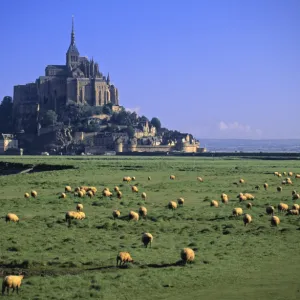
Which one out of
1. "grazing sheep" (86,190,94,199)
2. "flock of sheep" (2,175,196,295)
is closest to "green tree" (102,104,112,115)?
"flock of sheep" (2,175,196,295)

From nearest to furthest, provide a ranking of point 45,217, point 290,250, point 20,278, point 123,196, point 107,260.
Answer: point 20,278
point 107,260
point 290,250
point 45,217
point 123,196

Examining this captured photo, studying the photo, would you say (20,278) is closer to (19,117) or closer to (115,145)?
(115,145)

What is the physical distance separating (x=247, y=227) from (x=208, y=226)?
139 cm

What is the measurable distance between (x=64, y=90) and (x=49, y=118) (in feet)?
29.5

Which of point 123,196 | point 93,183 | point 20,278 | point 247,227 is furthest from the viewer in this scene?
point 93,183

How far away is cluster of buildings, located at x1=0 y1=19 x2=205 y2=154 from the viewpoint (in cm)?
18412

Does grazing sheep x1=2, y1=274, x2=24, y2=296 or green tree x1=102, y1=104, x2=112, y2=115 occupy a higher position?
green tree x1=102, y1=104, x2=112, y2=115

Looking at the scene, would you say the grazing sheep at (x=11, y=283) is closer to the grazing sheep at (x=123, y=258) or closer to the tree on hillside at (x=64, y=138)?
the grazing sheep at (x=123, y=258)

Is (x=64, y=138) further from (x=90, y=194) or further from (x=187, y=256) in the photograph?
(x=187, y=256)

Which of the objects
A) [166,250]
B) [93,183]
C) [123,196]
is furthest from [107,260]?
[93,183]

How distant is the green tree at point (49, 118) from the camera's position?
187m

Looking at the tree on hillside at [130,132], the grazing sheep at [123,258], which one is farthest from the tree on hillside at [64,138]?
the grazing sheep at [123,258]

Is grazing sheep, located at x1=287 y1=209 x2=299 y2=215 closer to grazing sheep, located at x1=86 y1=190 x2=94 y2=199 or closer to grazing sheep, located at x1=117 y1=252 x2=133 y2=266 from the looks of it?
grazing sheep, located at x1=117 y1=252 x2=133 y2=266

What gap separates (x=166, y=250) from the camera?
A: 68.8ft
